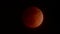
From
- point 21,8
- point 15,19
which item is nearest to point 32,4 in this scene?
point 21,8

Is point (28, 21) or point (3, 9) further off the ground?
point (3, 9)

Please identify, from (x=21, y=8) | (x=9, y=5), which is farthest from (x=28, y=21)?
(x=9, y=5)

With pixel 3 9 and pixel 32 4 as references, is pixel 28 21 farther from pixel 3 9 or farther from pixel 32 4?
pixel 3 9

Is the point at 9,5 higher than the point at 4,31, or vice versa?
the point at 9,5

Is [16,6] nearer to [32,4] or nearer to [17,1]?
[17,1]
